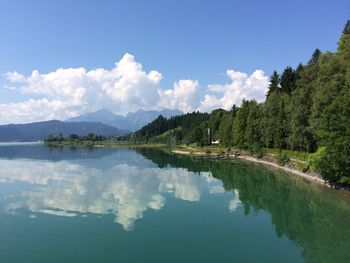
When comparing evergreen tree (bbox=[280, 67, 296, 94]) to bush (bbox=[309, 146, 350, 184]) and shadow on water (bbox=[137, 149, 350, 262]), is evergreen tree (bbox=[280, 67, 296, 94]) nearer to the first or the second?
shadow on water (bbox=[137, 149, 350, 262])

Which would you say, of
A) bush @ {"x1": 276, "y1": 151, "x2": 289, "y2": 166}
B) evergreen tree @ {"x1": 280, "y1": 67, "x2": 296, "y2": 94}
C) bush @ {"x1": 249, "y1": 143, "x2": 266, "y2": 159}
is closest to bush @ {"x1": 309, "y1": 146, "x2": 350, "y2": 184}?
A: bush @ {"x1": 276, "y1": 151, "x2": 289, "y2": 166}

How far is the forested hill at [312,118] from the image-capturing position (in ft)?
153

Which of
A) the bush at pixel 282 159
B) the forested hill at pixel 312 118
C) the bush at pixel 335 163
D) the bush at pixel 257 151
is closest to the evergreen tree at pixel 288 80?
the forested hill at pixel 312 118

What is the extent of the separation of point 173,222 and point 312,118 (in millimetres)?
40748

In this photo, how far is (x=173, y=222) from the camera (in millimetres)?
33281

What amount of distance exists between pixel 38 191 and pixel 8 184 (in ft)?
35.0

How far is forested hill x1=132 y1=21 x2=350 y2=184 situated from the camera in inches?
1837

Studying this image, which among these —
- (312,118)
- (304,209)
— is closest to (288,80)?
(312,118)

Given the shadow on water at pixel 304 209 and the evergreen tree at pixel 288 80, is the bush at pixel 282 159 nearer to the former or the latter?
the shadow on water at pixel 304 209

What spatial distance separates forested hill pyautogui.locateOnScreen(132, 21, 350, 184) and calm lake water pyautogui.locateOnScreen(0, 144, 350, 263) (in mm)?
5949

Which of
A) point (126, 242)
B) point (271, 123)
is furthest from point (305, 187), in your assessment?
point (271, 123)

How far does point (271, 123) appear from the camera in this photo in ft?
299

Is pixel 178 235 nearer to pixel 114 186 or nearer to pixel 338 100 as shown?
pixel 114 186

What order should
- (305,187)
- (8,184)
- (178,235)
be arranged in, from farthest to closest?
(8,184) → (305,187) → (178,235)
